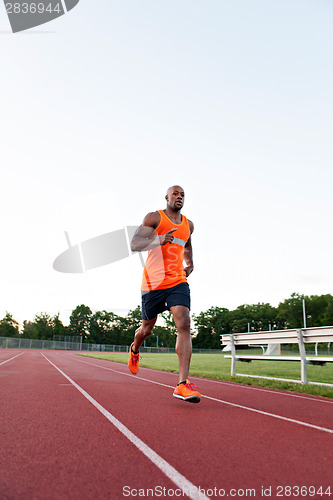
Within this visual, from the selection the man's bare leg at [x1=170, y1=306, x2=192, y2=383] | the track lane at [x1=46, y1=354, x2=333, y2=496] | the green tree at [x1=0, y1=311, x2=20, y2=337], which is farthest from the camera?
the green tree at [x1=0, y1=311, x2=20, y2=337]

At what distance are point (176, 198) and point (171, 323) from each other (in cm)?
10077

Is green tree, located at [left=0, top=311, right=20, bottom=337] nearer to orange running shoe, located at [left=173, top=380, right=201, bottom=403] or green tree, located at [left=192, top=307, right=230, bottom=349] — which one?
green tree, located at [left=192, top=307, right=230, bottom=349]

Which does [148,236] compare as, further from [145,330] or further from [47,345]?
[47,345]

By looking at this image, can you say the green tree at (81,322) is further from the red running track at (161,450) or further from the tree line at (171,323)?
the red running track at (161,450)

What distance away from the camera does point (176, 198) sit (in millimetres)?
4766

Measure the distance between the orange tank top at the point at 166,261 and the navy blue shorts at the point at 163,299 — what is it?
0.20 ft

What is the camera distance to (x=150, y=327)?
4.96 meters

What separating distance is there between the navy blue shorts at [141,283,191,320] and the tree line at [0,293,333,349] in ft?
307

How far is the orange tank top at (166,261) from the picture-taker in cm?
461

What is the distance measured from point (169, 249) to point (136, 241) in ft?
1.34

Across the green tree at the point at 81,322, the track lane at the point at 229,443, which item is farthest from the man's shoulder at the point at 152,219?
the green tree at the point at 81,322

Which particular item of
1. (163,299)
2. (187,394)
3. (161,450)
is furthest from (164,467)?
(163,299)

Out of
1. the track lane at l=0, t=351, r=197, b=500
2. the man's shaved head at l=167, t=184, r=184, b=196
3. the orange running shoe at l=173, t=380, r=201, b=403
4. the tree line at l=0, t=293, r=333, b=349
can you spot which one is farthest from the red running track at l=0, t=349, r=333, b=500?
the tree line at l=0, t=293, r=333, b=349

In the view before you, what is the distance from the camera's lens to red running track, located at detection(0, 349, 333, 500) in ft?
5.93
